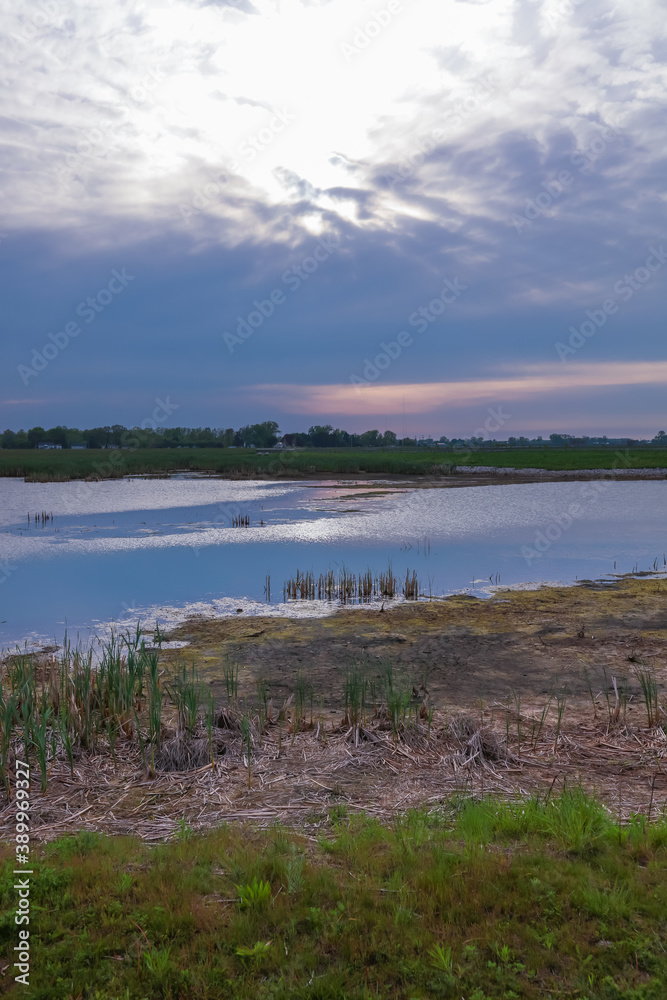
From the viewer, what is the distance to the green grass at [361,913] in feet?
13.5

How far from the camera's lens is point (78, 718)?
8.41 metres

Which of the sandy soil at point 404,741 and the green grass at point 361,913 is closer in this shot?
the green grass at point 361,913

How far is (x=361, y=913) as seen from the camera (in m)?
4.66

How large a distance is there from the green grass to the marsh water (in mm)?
11199

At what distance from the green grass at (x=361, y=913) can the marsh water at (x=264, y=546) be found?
11.2 m

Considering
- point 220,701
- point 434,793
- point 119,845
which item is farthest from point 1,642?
point 434,793

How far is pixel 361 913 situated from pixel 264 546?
981 inches

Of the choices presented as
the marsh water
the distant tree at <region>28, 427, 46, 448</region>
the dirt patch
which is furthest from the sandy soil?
the distant tree at <region>28, 427, 46, 448</region>

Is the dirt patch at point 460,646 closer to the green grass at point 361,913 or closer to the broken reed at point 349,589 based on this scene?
the broken reed at point 349,589

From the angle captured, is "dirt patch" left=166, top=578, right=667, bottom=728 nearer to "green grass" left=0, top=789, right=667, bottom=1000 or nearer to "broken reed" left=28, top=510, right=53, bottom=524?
"green grass" left=0, top=789, right=667, bottom=1000

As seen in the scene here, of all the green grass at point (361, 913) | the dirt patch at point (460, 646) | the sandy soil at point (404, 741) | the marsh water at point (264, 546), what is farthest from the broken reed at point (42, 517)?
the green grass at point (361, 913)

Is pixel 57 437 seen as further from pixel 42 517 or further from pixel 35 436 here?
pixel 42 517

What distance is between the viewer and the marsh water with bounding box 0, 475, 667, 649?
19.4m

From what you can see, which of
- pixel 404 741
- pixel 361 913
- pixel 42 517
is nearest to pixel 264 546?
pixel 42 517
